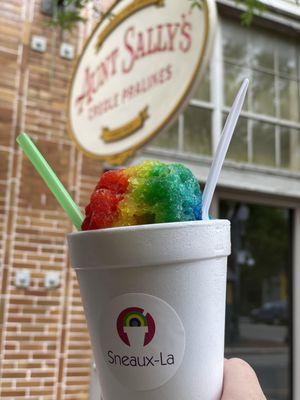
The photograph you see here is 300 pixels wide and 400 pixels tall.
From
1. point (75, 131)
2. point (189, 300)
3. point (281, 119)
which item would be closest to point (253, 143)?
point (281, 119)

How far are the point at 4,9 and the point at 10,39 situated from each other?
0.79ft

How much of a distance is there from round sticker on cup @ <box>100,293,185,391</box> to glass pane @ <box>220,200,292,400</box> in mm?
4527

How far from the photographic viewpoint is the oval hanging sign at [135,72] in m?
2.62

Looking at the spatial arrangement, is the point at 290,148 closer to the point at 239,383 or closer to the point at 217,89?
the point at 217,89

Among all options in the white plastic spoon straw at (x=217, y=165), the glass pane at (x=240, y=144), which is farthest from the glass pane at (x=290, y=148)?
the white plastic spoon straw at (x=217, y=165)

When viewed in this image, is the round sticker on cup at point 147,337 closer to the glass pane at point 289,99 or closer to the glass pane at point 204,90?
the glass pane at point 204,90

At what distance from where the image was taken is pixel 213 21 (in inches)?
99.5

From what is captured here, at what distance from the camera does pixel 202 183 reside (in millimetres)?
4699

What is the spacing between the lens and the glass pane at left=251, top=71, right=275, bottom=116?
5527 mm

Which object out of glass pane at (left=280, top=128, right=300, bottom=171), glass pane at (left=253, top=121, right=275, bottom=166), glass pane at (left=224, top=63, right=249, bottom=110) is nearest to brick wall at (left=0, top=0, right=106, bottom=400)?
glass pane at (left=224, top=63, right=249, bottom=110)

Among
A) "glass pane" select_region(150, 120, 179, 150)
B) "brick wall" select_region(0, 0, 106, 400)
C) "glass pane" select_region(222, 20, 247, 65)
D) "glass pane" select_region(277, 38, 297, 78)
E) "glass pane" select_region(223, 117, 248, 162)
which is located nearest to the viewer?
"brick wall" select_region(0, 0, 106, 400)

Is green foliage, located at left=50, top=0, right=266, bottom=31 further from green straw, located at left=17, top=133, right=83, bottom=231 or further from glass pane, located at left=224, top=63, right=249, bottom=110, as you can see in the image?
green straw, located at left=17, top=133, right=83, bottom=231

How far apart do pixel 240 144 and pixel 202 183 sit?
881mm

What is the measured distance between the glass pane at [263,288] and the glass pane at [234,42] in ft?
5.14
